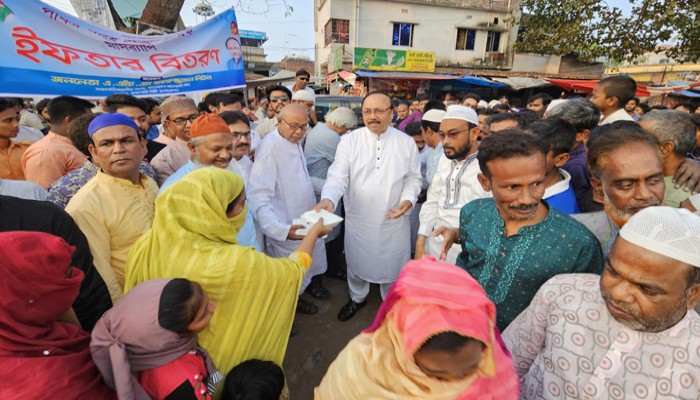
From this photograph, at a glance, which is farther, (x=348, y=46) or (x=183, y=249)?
(x=348, y=46)

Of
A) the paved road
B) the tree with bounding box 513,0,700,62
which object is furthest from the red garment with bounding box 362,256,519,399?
the tree with bounding box 513,0,700,62

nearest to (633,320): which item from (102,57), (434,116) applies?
(434,116)

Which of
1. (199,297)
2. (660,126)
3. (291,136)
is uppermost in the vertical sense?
(660,126)

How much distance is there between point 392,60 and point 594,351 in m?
17.4

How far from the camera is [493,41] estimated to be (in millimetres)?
20406

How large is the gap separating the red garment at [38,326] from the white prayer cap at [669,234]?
1.81 meters

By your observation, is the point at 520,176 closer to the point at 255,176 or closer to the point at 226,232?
the point at 226,232

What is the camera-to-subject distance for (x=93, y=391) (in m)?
1.10

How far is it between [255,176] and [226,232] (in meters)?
1.46

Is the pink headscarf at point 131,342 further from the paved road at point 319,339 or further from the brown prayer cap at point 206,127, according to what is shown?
the paved road at point 319,339

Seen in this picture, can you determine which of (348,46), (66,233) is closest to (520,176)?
(66,233)

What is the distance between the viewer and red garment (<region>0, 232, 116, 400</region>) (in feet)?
3.04

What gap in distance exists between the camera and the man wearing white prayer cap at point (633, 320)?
2.88 ft

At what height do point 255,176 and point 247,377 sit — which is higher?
point 255,176
